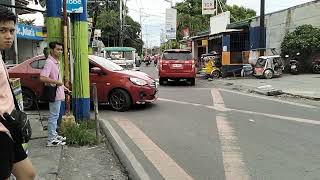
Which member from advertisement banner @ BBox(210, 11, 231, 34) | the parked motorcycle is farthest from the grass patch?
advertisement banner @ BBox(210, 11, 231, 34)

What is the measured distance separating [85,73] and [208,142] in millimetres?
3105

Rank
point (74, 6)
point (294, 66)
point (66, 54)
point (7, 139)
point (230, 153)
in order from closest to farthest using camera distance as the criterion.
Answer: point (7, 139) → point (230, 153) → point (66, 54) → point (74, 6) → point (294, 66)

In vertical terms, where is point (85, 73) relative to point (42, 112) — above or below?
above

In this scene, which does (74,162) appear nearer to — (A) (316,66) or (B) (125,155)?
(B) (125,155)

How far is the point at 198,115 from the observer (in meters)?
11.5

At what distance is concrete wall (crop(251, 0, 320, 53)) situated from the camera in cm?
2458

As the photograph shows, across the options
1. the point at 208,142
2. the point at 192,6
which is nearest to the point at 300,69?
the point at 208,142

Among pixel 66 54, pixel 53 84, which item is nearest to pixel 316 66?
pixel 66 54

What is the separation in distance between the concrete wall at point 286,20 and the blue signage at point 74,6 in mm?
17794

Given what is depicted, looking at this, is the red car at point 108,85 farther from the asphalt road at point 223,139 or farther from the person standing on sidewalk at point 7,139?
the person standing on sidewalk at point 7,139

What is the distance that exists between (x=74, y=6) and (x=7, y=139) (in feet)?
20.9

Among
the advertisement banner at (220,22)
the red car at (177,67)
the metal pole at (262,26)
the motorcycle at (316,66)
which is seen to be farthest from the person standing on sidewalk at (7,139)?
the advertisement banner at (220,22)

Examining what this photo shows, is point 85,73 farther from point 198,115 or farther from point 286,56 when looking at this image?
point 286,56

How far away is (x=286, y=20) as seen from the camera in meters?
26.5
